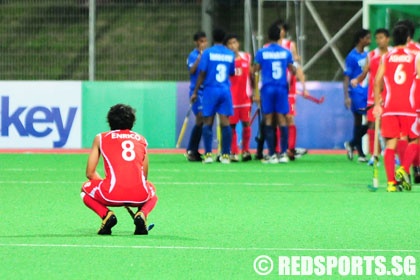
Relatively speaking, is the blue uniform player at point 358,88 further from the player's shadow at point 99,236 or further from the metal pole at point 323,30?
the player's shadow at point 99,236

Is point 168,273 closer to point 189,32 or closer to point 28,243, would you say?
point 28,243

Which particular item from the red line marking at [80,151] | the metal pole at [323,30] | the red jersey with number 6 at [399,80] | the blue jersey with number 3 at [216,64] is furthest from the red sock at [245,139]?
the red jersey with number 6 at [399,80]

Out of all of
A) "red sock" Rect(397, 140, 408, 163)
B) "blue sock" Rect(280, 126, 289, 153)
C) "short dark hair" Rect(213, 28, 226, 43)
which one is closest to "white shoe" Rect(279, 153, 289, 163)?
"blue sock" Rect(280, 126, 289, 153)

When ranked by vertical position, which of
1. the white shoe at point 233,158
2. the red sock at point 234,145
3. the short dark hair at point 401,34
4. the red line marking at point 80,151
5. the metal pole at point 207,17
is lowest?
the red line marking at point 80,151

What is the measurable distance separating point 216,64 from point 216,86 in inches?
14.0

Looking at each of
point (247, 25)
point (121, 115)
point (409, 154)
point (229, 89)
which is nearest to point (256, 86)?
point (229, 89)

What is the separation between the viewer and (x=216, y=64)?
2066 centimetres

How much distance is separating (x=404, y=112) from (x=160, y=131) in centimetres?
994

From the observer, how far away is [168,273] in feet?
28.2

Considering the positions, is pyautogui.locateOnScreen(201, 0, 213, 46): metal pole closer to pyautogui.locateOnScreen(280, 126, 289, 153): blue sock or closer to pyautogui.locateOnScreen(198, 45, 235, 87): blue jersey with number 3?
pyautogui.locateOnScreen(280, 126, 289, 153): blue sock

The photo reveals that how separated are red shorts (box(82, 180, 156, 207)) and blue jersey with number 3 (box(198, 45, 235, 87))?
10103 millimetres

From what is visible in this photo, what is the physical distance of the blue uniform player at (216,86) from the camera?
2067cm

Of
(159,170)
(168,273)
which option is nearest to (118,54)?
(159,170)

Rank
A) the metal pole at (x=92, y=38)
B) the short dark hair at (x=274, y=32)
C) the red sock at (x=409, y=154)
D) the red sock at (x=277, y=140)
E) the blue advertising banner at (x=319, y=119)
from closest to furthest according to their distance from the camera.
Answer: the red sock at (x=409, y=154), the short dark hair at (x=274, y=32), the red sock at (x=277, y=140), the metal pole at (x=92, y=38), the blue advertising banner at (x=319, y=119)
